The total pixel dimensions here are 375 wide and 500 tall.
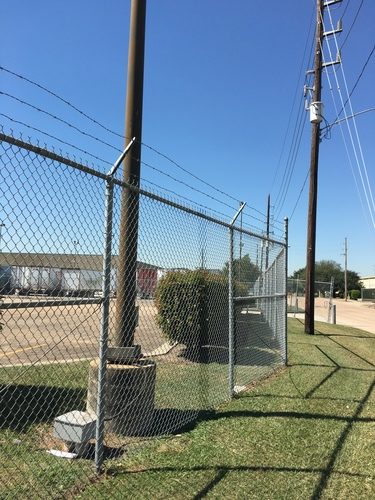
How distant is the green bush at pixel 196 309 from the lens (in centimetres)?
823

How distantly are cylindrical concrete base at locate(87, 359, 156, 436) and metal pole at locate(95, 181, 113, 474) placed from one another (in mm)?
761

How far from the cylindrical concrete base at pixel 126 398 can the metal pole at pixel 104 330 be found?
2.50 ft

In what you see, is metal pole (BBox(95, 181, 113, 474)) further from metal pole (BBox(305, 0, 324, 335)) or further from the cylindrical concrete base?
metal pole (BBox(305, 0, 324, 335))

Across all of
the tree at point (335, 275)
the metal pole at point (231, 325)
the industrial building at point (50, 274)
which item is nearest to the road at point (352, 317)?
the metal pole at point (231, 325)

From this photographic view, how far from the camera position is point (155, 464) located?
4367mm

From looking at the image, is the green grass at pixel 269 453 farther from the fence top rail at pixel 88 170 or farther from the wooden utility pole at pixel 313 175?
the wooden utility pole at pixel 313 175

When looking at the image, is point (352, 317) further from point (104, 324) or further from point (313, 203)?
point (104, 324)

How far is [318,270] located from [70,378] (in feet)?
373

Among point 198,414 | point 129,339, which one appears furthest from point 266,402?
point 129,339

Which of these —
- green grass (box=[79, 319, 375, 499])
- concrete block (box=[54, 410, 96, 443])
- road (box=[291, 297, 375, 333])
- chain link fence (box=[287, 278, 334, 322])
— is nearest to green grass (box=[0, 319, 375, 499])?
green grass (box=[79, 319, 375, 499])

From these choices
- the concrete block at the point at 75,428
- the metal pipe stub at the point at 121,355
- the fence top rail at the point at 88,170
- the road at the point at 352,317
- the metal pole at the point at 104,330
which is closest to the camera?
the fence top rail at the point at 88,170

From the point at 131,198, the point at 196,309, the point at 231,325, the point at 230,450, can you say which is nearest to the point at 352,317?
the point at 196,309

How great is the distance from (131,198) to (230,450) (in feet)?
8.09

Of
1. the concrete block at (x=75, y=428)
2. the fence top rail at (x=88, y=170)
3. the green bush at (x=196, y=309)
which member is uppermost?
the fence top rail at (x=88, y=170)
